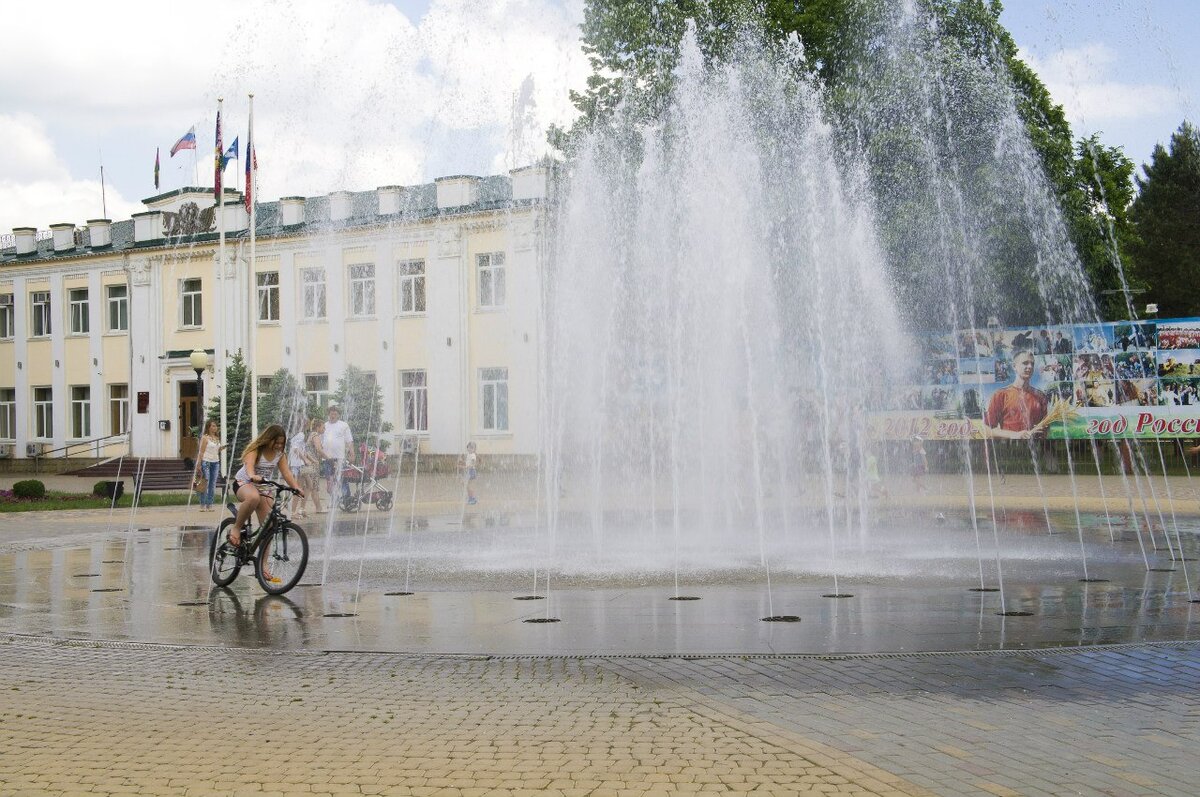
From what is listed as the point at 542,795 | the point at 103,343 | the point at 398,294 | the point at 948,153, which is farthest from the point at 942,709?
the point at 103,343

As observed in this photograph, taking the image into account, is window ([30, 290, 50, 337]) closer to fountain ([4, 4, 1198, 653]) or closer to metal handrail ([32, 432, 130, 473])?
metal handrail ([32, 432, 130, 473])

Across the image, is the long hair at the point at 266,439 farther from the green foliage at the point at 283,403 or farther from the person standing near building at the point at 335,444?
the green foliage at the point at 283,403

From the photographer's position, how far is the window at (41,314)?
2119 inches

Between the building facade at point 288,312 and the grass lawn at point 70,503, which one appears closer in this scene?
the grass lawn at point 70,503

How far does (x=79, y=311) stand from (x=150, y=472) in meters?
12.2

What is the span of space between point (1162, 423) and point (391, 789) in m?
33.0

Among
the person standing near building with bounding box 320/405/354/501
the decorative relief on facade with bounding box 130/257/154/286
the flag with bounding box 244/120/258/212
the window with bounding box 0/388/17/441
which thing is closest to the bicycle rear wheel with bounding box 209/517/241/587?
the person standing near building with bounding box 320/405/354/501

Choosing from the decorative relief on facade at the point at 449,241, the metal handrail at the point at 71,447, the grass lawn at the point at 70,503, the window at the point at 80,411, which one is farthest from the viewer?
the window at the point at 80,411

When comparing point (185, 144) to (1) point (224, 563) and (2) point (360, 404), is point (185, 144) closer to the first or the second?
(2) point (360, 404)

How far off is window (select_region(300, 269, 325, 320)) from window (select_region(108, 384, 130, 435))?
9.62 m

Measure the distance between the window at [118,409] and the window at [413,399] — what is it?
1269 cm

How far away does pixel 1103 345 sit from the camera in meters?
34.8

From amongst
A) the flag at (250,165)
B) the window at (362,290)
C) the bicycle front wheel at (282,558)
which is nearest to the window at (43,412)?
the window at (362,290)

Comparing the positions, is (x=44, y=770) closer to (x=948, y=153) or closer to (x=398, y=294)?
(x=948, y=153)
